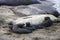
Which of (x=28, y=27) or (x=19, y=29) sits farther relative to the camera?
(x=28, y=27)

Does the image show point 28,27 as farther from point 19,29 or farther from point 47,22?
point 47,22

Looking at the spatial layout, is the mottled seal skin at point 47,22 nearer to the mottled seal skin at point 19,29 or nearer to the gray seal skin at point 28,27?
the gray seal skin at point 28,27

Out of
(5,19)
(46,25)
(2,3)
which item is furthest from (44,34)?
(2,3)

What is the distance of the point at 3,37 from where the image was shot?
3752 millimetres

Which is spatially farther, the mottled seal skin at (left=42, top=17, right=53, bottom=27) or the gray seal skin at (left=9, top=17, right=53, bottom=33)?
the mottled seal skin at (left=42, top=17, right=53, bottom=27)

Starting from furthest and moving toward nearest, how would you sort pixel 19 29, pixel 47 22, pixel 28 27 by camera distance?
pixel 47 22
pixel 28 27
pixel 19 29

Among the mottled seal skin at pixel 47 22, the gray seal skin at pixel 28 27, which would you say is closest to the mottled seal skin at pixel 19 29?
the gray seal skin at pixel 28 27

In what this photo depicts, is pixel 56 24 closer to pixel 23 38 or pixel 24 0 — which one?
pixel 23 38

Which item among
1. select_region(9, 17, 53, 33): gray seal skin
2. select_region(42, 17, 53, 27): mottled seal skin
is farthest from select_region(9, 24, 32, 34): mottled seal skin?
select_region(42, 17, 53, 27): mottled seal skin

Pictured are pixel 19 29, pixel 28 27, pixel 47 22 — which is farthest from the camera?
pixel 47 22

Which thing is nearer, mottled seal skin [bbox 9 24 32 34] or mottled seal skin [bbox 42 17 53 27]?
mottled seal skin [bbox 9 24 32 34]

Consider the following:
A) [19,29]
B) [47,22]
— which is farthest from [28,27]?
[47,22]

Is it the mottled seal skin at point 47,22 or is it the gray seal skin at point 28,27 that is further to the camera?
the mottled seal skin at point 47,22

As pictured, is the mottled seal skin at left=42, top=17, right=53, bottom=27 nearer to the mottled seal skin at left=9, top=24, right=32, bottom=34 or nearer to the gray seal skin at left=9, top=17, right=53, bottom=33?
the gray seal skin at left=9, top=17, right=53, bottom=33
